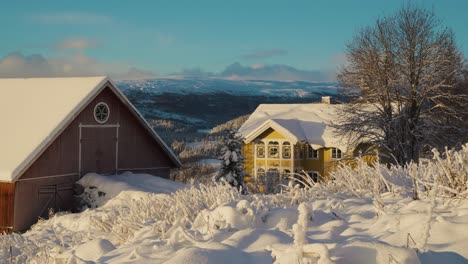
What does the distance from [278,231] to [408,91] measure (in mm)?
24912

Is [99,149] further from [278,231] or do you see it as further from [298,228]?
[298,228]

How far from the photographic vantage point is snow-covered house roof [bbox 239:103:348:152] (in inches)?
1570

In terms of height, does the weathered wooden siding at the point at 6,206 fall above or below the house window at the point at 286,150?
below

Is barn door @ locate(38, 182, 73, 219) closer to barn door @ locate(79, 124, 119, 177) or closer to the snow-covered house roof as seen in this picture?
barn door @ locate(79, 124, 119, 177)

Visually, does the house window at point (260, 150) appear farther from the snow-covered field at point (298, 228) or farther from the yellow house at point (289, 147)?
the snow-covered field at point (298, 228)

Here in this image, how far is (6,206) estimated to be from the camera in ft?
68.7

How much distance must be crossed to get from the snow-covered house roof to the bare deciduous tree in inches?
312

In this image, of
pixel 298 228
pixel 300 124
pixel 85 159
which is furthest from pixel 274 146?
Result: pixel 298 228

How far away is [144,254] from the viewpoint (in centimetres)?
496

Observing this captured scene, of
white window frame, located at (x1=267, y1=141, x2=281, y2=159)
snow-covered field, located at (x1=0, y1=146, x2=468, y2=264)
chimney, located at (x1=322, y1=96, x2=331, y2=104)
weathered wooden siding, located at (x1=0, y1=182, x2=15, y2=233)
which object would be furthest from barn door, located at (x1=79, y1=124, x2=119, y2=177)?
chimney, located at (x1=322, y1=96, x2=331, y2=104)

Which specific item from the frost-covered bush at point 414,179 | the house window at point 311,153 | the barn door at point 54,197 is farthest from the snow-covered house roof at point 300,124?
the frost-covered bush at point 414,179

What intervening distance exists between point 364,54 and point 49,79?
50.5 feet

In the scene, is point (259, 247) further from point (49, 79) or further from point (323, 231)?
point (49, 79)

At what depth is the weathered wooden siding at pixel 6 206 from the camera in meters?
20.8
